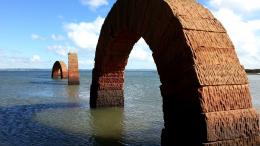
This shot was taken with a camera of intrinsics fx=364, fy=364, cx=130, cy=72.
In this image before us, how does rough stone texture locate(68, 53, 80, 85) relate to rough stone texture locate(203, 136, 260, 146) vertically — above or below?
above

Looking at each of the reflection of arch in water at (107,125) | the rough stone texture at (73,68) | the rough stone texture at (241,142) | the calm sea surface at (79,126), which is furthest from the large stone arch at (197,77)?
the rough stone texture at (73,68)

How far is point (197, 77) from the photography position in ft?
17.5

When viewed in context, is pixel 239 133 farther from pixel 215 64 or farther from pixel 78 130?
pixel 78 130

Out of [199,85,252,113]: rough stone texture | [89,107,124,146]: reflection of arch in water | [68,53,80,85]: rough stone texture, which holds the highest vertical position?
[68,53,80,85]: rough stone texture

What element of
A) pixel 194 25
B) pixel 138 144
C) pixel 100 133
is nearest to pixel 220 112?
pixel 194 25

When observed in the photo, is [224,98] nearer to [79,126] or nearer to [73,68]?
[79,126]

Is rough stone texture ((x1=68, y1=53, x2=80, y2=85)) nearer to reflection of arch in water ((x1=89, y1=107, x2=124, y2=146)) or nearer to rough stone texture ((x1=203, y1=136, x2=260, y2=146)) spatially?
reflection of arch in water ((x1=89, y1=107, x2=124, y2=146))

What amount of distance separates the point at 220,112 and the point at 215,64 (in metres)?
0.74

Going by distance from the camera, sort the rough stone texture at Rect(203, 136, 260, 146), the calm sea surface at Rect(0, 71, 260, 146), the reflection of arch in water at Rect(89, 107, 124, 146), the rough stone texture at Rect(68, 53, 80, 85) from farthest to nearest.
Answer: the rough stone texture at Rect(68, 53, 80, 85) → the reflection of arch in water at Rect(89, 107, 124, 146) → the calm sea surface at Rect(0, 71, 260, 146) → the rough stone texture at Rect(203, 136, 260, 146)

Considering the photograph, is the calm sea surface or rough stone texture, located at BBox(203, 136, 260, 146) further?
the calm sea surface

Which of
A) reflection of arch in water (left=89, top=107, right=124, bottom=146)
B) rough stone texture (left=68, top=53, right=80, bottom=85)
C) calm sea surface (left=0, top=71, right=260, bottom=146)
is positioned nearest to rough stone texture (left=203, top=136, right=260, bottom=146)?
calm sea surface (left=0, top=71, right=260, bottom=146)

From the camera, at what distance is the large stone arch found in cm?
529

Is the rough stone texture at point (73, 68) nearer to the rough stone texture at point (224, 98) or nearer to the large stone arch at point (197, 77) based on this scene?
the large stone arch at point (197, 77)

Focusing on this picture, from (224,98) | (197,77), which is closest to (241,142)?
(224,98)
